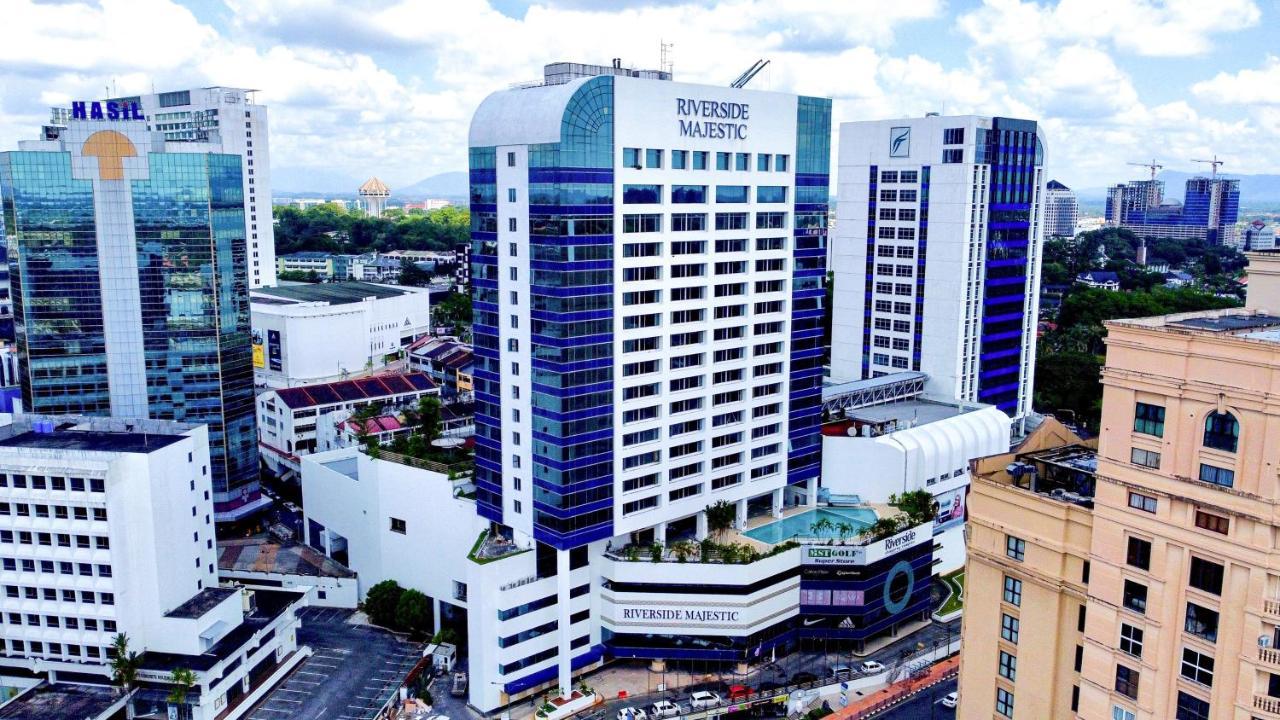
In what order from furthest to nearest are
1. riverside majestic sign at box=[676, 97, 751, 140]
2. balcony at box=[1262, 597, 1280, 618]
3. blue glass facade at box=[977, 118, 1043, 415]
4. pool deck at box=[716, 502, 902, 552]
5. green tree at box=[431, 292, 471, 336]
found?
green tree at box=[431, 292, 471, 336], blue glass facade at box=[977, 118, 1043, 415], pool deck at box=[716, 502, 902, 552], riverside majestic sign at box=[676, 97, 751, 140], balcony at box=[1262, 597, 1280, 618]

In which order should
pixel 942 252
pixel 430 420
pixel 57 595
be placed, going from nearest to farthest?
pixel 57 595 < pixel 430 420 < pixel 942 252

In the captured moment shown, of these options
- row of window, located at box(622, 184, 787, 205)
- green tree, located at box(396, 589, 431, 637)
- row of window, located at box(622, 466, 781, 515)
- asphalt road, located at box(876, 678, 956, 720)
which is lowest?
asphalt road, located at box(876, 678, 956, 720)

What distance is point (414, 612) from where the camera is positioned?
7706 centimetres

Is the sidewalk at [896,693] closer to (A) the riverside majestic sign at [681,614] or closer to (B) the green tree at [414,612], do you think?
(A) the riverside majestic sign at [681,614]

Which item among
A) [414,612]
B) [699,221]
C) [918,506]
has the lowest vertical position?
[414,612]

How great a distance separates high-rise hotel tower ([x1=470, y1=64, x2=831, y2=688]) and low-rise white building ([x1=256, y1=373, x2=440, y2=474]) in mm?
50200

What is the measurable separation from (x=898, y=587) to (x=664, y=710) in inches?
863

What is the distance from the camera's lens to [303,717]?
221 feet

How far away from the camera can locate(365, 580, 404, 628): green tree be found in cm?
7881

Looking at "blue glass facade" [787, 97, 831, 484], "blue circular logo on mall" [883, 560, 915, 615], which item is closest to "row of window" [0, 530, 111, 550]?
"blue glass facade" [787, 97, 831, 484]

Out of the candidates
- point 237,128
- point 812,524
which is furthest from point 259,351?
point 812,524

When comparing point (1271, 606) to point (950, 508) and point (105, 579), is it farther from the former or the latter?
point (105, 579)

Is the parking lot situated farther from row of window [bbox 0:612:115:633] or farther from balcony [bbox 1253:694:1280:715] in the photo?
balcony [bbox 1253:694:1280:715]

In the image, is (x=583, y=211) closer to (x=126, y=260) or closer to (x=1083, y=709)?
(x=1083, y=709)
